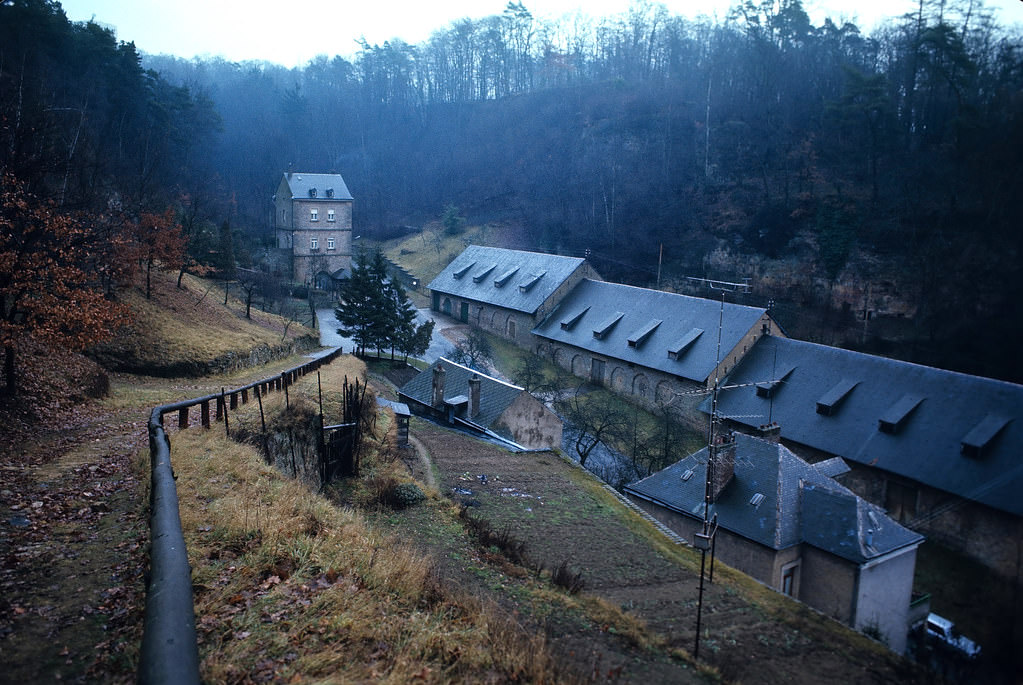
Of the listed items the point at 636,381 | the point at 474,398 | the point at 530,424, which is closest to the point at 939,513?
the point at 530,424

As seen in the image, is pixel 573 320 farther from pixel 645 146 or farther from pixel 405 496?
pixel 645 146

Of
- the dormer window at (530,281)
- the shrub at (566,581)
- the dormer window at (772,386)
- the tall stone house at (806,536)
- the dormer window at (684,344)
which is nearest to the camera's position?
the shrub at (566,581)

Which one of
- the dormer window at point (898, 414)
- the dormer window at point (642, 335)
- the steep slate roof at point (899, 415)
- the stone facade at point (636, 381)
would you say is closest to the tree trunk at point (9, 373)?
the steep slate roof at point (899, 415)

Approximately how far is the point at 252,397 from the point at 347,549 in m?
10.1

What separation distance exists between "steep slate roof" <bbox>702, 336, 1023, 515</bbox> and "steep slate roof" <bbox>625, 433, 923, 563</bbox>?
9.71 ft

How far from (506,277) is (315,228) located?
58.5ft

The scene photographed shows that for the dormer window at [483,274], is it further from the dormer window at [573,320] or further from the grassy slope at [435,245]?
the grassy slope at [435,245]

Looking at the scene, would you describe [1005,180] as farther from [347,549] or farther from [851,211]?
[851,211]

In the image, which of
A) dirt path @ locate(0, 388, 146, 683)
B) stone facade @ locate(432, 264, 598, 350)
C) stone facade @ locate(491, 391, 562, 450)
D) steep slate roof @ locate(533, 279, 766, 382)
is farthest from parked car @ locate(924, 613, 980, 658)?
stone facade @ locate(432, 264, 598, 350)

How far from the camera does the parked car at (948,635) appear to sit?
12920 mm

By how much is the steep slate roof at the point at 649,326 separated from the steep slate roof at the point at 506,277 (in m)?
1.64

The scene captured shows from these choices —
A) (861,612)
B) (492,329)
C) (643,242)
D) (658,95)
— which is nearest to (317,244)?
(492,329)

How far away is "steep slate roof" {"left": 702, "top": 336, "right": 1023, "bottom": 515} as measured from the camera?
19297 mm

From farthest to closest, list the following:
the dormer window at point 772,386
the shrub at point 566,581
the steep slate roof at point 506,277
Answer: the steep slate roof at point 506,277 → the dormer window at point 772,386 → the shrub at point 566,581
